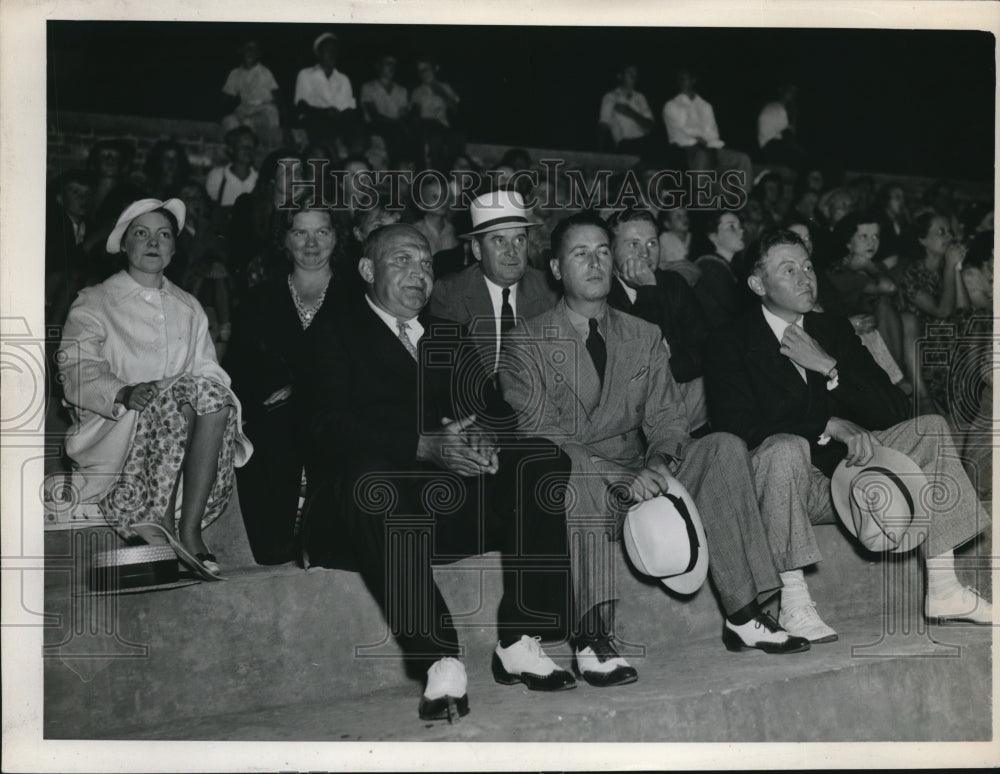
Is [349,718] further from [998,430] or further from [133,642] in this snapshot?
[998,430]

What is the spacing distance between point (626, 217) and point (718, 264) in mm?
655

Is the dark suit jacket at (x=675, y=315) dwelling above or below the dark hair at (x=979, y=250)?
below

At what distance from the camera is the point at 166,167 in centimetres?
652

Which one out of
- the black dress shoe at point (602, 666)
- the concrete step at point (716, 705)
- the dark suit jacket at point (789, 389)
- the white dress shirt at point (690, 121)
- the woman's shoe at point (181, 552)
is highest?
the white dress shirt at point (690, 121)

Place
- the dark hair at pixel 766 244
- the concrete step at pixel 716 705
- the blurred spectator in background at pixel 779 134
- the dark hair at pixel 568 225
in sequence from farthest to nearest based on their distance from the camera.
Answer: the blurred spectator in background at pixel 779 134
the dark hair at pixel 766 244
the dark hair at pixel 568 225
the concrete step at pixel 716 705

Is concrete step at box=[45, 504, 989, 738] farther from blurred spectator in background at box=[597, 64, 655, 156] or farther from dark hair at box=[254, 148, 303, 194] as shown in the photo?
blurred spectator in background at box=[597, 64, 655, 156]

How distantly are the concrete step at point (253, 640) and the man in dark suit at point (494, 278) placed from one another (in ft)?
3.93

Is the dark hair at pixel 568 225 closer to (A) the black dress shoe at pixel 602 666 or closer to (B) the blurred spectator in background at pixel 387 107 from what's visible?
(B) the blurred spectator in background at pixel 387 107

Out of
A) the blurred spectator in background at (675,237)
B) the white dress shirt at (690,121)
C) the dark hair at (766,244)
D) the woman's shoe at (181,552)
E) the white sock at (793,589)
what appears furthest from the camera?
the white dress shirt at (690,121)

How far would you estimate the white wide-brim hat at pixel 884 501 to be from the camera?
6250mm

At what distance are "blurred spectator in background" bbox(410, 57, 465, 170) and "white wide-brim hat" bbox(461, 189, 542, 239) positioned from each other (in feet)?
1.66

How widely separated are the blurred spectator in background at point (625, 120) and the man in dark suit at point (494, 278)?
118 cm

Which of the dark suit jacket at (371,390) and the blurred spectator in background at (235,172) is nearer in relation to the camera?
the dark suit jacket at (371,390)

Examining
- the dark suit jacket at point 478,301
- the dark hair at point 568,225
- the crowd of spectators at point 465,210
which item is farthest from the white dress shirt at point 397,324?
the dark hair at point 568,225
